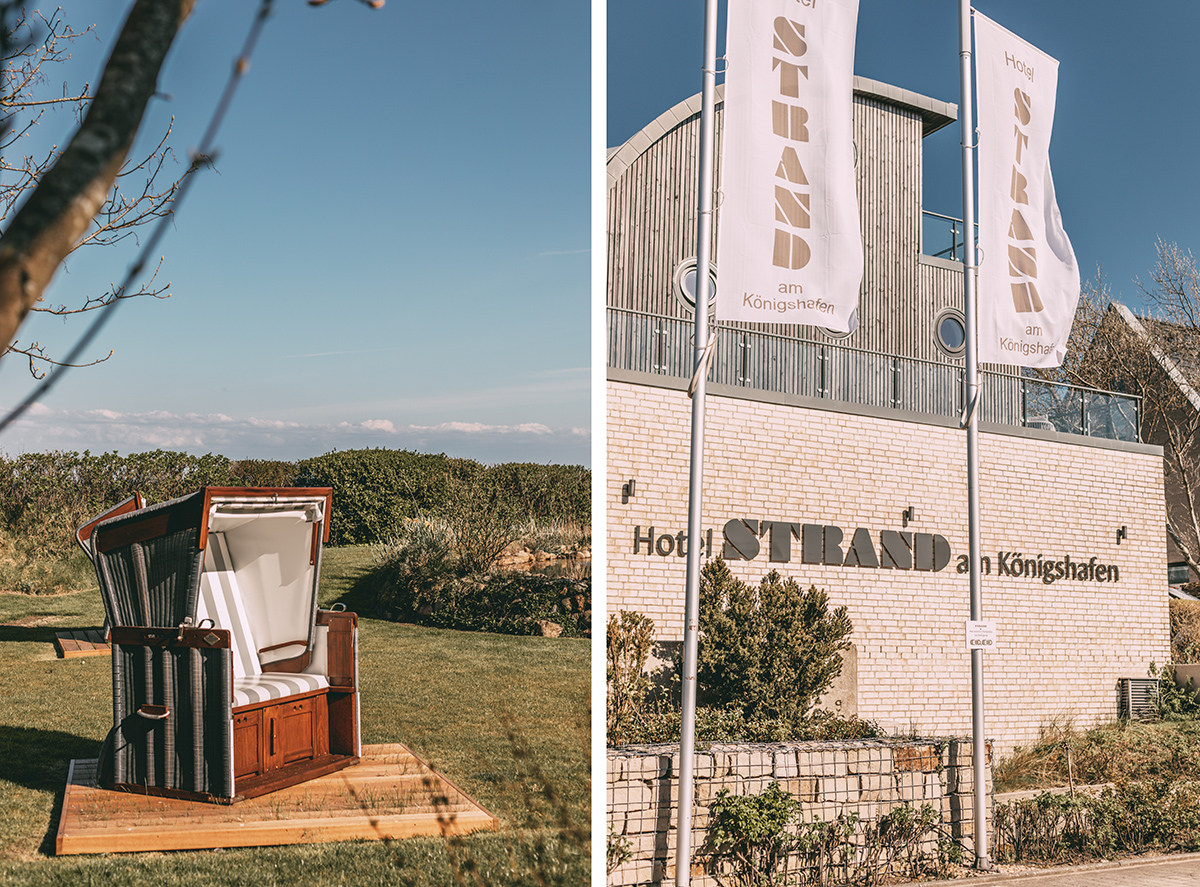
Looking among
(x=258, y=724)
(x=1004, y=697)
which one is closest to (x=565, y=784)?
(x=258, y=724)

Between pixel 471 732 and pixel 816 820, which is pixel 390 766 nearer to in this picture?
pixel 471 732

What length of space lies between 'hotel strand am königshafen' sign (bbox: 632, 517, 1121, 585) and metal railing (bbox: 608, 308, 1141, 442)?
186 centimetres

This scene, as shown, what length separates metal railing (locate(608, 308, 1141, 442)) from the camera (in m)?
11.6

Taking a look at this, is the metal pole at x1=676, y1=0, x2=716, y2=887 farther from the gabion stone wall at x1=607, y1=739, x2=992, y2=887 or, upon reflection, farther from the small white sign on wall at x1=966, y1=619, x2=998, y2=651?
the small white sign on wall at x1=966, y1=619, x2=998, y2=651

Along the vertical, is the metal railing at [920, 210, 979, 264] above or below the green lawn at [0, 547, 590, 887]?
above

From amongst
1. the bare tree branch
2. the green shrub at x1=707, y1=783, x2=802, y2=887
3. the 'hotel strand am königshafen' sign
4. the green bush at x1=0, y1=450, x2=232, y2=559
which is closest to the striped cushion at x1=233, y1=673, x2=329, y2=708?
the green shrub at x1=707, y1=783, x2=802, y2=887

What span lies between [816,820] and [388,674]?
6569 millimetres

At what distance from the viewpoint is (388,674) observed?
38.5 ft

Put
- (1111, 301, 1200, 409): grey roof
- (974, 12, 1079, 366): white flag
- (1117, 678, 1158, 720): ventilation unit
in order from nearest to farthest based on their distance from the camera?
1. (974, 12, 1079, 366): white flag
2. (1117, 678, 1158, 720): ventilation unit
3. (1111, 301, 1200, 409): grey roof

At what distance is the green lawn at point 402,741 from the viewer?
5.18 metres

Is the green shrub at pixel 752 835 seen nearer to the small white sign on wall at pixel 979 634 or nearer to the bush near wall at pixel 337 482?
the small white sign on wall at pixel 979 634

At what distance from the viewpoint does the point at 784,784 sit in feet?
21.9

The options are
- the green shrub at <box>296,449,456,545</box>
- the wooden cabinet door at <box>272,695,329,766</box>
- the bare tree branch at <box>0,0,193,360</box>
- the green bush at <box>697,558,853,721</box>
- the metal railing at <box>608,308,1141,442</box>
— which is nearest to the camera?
the bare tree branch at <box>0,0,193,360</box>

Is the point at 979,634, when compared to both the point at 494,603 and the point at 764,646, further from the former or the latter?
the point at 494,603
